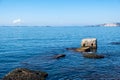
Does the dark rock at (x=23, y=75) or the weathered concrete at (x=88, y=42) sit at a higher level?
the weathered concrete at (x=88, y=42)

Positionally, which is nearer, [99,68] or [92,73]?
[92,73]

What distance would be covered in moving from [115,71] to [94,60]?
8.69m

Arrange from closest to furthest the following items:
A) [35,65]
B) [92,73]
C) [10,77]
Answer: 1. [10,77]
2. [92,73]
3. [35,65]

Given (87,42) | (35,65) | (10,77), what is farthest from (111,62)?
(10,77)

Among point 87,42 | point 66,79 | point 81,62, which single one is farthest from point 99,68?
point 87,42

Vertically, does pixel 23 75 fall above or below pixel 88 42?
below

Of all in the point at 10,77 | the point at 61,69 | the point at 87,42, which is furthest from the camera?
the point at 87,42

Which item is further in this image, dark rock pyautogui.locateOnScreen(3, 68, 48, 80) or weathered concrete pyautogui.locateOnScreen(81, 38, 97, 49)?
weathered concrete pyautogui.locateOnScreen(81, 38, 97, 49)

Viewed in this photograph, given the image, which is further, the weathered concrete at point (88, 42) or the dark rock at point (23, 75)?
the weathered concrete at point (88, 42)

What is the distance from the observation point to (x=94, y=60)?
1587 inches

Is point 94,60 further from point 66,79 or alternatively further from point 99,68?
point 66,79

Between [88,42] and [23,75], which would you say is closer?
[23,75]

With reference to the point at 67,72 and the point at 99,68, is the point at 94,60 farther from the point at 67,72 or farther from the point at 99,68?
the point at 67,72

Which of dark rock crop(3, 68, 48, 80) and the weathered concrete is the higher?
the weathered concrete
